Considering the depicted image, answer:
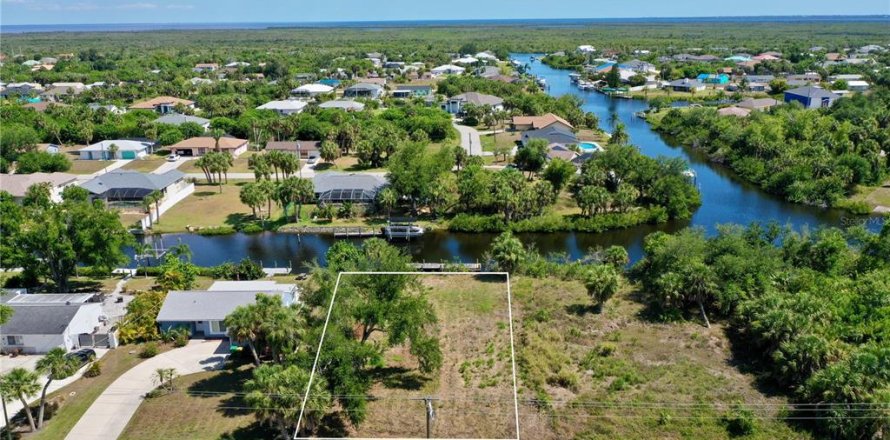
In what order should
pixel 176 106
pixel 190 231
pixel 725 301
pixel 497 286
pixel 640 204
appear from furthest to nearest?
pixel 176 106
pixel 640 204
pixel 190 231
pixel 725 301
pixel 497 286

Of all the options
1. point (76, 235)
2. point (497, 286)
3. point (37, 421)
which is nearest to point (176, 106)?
point (76, 235)

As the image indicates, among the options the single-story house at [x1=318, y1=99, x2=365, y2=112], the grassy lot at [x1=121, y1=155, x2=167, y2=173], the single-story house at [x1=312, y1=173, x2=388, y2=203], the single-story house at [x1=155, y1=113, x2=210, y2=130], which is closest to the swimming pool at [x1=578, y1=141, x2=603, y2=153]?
the single-story house at [x1=312, y1=173, x2=388, y2=203]

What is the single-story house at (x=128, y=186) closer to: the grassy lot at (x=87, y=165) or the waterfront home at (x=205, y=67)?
the grassy lot at (x=87, y=165)

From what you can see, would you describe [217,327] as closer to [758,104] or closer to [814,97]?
[758,104]

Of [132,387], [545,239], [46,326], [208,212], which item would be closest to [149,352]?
[132,387]

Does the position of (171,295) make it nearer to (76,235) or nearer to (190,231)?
(76,235)
